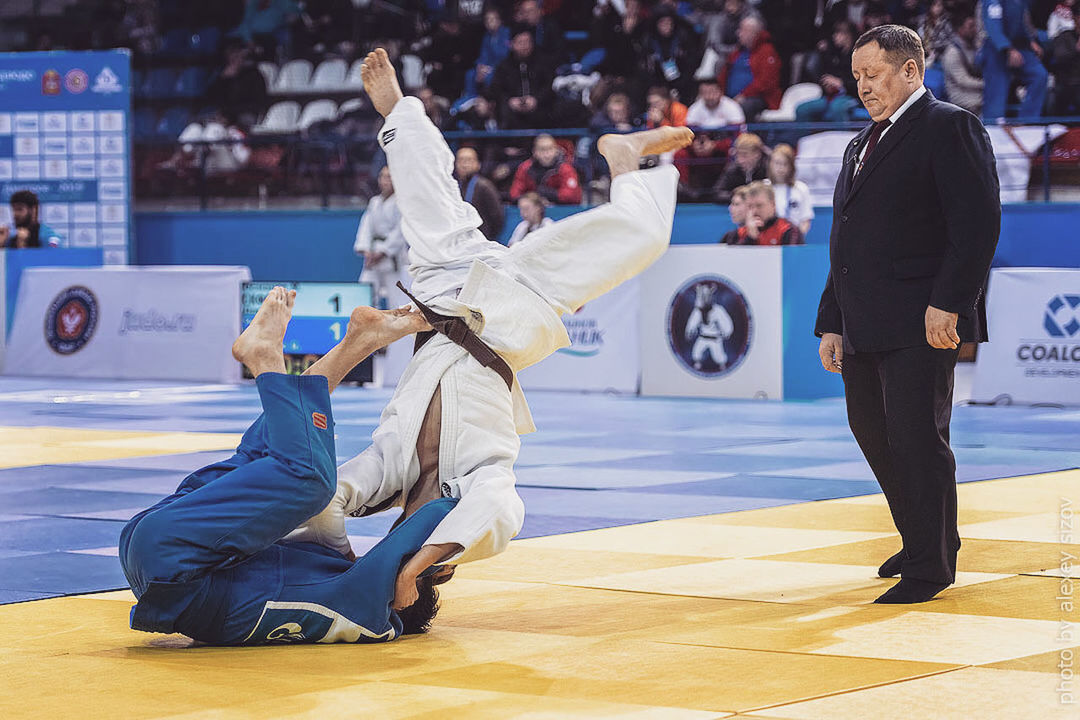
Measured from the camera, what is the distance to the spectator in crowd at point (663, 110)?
15758mm

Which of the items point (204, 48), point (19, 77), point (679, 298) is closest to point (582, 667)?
point (679, 298)

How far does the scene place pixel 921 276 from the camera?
5203mm

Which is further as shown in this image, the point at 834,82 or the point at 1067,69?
the point at 834,82

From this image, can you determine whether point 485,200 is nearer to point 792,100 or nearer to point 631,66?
point 792,100

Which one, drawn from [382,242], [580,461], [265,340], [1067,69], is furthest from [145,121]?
[265,340]

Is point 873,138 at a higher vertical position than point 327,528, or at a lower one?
higher

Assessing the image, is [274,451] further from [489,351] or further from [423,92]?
[423,92]

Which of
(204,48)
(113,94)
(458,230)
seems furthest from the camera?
(204,48)

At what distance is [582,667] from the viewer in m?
4.16

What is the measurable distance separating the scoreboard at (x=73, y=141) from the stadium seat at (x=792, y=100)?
747 centimetres

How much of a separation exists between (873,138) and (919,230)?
16.0 inches

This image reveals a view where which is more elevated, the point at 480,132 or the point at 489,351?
the point at 480,132

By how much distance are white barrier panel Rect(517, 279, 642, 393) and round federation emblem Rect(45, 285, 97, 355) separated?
4.88 m

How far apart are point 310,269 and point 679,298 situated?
736cm
